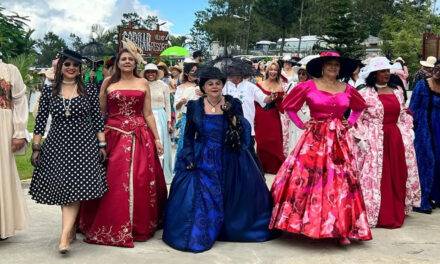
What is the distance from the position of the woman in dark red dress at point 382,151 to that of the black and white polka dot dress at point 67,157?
2.91 m

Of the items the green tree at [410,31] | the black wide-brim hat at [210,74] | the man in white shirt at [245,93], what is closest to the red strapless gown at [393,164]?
the black wide-brim hat at [210,74]

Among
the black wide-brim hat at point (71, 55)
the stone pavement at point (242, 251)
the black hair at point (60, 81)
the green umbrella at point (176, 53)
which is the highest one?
the green umbrella at point (176, 53)

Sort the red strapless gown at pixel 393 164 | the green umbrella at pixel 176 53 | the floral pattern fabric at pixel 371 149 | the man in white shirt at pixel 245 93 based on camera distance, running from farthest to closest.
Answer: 1. the green umbrella at pixel 176 53
2. the man in white shirt at pixel 245 93
3. the red strapless gown at pixel 393 164
4. the floral pattern fabric at pixel 371 149

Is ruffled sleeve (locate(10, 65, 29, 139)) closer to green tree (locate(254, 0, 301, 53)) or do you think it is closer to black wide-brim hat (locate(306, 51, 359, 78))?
black wide-brim hat (locate(306, 51, 359, 78))

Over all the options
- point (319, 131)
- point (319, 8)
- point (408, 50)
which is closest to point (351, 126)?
point (319, 131)

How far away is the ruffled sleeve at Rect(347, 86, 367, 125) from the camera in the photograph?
6.03 meters

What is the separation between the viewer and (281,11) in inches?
2163

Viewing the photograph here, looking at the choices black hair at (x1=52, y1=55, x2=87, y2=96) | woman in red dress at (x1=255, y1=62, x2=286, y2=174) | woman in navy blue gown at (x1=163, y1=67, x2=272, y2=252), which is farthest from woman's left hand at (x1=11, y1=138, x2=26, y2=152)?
woman in red dress at (x1=255, y1=62, x2=286, y2=174)

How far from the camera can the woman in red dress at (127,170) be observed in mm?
5539

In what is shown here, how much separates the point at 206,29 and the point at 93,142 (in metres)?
57.3

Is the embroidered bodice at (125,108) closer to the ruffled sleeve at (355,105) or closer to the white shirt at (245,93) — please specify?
the ruffled sleeve at (355,105)

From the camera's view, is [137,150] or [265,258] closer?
[265,258]

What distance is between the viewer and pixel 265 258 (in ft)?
17.0

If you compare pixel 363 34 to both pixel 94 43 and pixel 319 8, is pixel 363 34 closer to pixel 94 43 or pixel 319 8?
pixel 319 8
